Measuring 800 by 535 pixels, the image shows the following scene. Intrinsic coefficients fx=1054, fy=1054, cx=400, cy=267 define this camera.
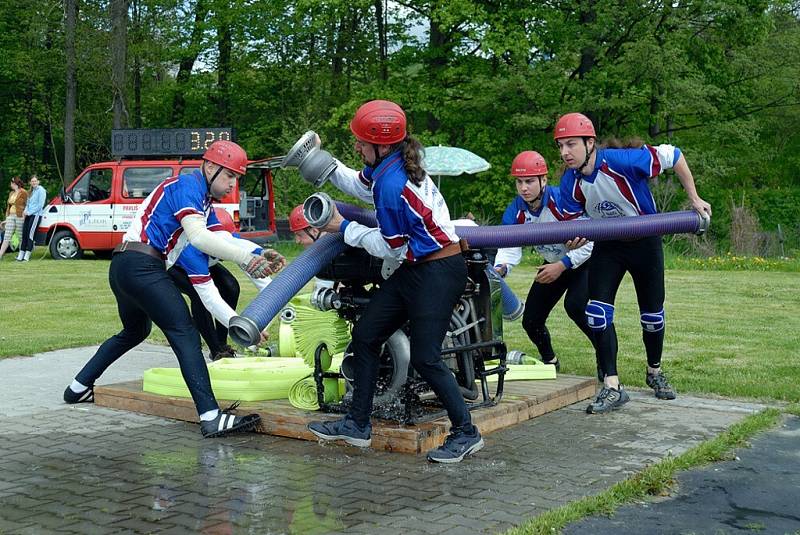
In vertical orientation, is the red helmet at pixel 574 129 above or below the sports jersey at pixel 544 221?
above

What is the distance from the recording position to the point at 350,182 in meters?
6.00

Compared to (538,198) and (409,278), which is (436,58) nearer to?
(538,198)

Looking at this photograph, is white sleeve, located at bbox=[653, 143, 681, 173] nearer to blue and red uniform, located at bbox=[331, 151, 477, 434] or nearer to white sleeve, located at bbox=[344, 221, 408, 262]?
blue and red uniform, located at bbox=[331, 151, 477, 434]

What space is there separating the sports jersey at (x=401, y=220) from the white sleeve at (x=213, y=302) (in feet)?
8.42

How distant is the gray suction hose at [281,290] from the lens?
5.67m

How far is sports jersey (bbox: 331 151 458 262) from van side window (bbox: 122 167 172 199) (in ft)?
59.9

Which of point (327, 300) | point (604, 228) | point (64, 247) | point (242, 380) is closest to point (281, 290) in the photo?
point (327, 300)

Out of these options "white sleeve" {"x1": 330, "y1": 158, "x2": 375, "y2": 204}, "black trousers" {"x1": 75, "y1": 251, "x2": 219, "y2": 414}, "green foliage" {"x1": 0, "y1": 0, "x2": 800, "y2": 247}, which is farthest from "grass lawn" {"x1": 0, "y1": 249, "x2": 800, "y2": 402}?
"green foliage" {"x1": 0, "y1": 0, "x2": 800, "y2": 247}

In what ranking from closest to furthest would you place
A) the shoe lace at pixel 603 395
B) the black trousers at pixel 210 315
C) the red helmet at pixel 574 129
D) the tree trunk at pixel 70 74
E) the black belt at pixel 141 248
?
the black belt at pixel 141 248
the red helmet at pixel 574 129
the shoe lace at pixel 603 395
the black trousers at pixel 210 315
the tree trunk at pixel 70 74

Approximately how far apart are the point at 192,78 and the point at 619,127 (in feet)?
56.8

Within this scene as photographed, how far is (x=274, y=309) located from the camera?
19.0 feet

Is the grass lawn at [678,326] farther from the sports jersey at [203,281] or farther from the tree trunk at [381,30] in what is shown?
the tree trunk at [381,30]

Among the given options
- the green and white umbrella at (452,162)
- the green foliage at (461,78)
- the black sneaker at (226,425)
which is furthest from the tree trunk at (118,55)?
the black sneaker at (226,425)

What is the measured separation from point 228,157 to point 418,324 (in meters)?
1.64
